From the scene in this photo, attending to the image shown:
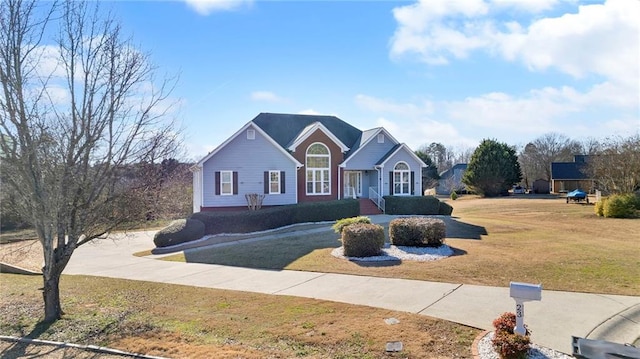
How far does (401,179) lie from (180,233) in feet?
54.3

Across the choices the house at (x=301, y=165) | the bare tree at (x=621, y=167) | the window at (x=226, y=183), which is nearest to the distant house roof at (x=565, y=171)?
the bare tree at (x=621, y=167)

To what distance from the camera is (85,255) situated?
16922 mm

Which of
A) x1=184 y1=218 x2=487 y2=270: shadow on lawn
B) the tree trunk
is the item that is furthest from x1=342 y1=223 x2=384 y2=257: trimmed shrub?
the tree trunk

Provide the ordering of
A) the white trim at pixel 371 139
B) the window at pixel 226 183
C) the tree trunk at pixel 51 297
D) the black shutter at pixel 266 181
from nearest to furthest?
1. the tree trunk at pixel 51 297
2. the window at pixel 226 183
3. the black shutter at pixel 266 181
4. the white trim at pixel 371 139

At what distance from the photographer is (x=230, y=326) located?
21.4ft

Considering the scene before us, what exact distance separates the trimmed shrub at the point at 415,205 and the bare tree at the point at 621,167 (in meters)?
14.0

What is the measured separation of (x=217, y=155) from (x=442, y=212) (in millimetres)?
15194

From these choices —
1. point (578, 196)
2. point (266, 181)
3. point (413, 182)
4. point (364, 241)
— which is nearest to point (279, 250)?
point (364, 241)

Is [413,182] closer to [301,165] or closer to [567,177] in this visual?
[301,165]

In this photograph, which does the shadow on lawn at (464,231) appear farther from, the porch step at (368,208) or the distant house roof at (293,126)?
the distant house roof at (293,126)

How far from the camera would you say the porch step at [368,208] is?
86.6ft

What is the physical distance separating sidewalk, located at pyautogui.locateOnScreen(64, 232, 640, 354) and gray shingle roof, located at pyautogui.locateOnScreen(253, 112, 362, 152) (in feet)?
57.8

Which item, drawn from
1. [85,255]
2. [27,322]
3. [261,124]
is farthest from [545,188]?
[27,322]

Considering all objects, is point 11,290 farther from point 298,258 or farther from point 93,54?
point 298,258
